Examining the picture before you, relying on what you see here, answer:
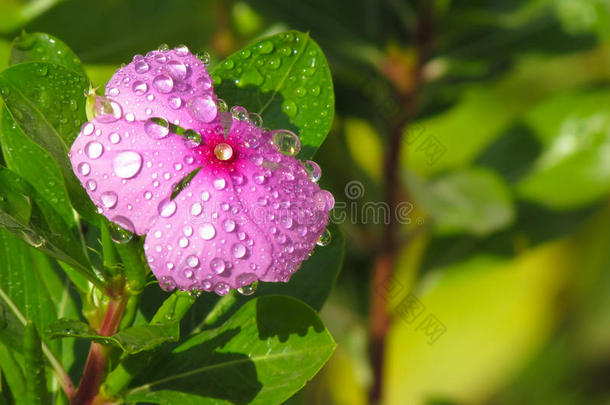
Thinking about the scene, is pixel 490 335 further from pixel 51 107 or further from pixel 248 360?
pixel 51 107

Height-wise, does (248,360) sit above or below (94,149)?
A: below

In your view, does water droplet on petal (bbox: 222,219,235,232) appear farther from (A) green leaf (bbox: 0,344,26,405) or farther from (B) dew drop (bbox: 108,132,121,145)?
(A) green leaf (bbox: 0,344,26,405)

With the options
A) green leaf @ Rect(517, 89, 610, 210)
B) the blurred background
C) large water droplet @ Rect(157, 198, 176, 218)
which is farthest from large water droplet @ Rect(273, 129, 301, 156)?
green leaf @ Rect(517, 89, 610, 210)

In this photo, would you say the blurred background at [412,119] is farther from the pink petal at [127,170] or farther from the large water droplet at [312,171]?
the pink petal at [127,170]

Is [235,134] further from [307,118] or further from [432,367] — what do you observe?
[432,367]

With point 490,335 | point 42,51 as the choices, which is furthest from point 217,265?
point 490,335

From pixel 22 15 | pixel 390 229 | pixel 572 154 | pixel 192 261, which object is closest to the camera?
pixel 192 261
